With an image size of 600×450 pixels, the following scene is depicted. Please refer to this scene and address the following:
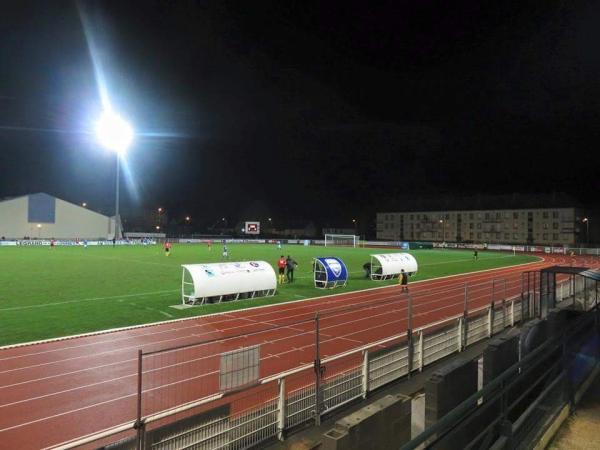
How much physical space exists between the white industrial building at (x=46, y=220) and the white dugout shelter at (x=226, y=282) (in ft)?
221

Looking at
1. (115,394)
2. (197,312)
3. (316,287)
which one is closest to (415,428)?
(115,394)

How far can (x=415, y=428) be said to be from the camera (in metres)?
6.94

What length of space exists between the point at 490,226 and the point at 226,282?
343ft

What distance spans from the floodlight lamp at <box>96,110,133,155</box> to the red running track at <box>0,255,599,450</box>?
4740 cm

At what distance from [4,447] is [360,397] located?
6020 millimetres

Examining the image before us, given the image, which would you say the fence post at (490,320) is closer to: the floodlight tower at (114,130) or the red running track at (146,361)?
the red running track at (146,361)

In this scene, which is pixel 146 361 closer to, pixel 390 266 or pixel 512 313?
pixel 512 313

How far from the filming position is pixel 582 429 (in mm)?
5496

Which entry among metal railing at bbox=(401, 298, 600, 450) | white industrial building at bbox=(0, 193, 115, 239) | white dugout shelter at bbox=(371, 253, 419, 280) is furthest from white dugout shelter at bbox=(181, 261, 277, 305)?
white industrial building at bbox=(0, 193, 115, 239)

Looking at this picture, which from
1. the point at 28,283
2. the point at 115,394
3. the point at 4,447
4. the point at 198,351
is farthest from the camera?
the point at 28,283

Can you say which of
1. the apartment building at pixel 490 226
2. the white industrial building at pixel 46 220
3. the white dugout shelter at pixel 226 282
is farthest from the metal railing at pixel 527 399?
the apartment building at pixel 490 226

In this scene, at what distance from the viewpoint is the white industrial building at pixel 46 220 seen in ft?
252

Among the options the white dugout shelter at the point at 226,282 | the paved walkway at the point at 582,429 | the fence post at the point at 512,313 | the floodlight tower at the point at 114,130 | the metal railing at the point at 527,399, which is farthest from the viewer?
the floodlight tower at the point at 114,130

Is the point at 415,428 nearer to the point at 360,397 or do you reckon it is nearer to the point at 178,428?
the point at 360,397
